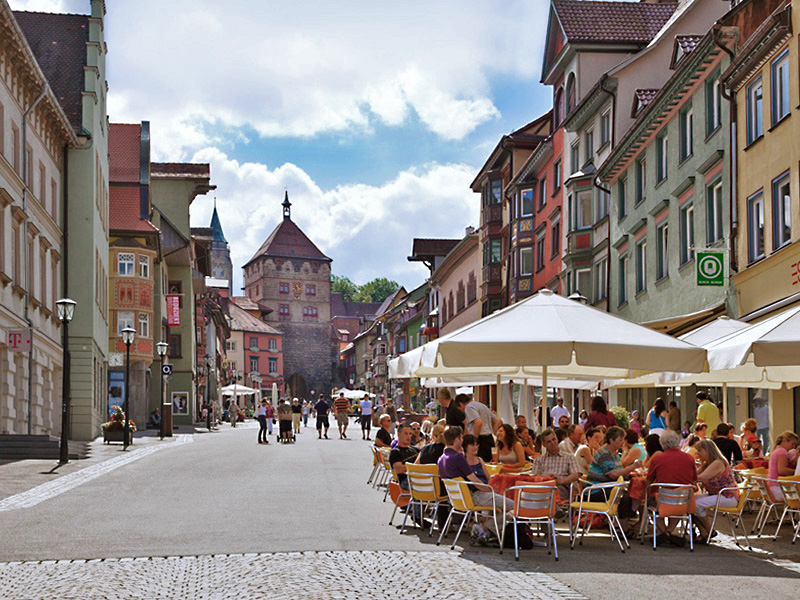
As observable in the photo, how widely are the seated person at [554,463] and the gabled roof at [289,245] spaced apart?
150550mm

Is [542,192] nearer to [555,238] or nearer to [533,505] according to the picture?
[555,238]

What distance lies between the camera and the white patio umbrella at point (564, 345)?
41.8ft

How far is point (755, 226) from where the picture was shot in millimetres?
23734

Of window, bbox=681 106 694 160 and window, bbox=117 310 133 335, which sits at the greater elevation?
window, bbox=681 106 694 160

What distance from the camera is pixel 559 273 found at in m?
43.2

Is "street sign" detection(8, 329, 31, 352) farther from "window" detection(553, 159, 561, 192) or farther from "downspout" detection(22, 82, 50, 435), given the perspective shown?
"window" detection(553, 159, 561, 192)

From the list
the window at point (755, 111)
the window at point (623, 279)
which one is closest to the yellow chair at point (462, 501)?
the window at point (755, 111)

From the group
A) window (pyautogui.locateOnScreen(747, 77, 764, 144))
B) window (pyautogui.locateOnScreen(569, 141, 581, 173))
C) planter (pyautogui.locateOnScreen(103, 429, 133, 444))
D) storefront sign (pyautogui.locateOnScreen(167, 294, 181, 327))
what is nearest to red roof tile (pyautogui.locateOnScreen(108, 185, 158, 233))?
storefront sign (pyautogui.locateOnScreen(167, 294, 181, 327))

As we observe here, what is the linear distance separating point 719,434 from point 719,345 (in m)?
2.12

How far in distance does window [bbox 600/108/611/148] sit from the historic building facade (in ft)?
386

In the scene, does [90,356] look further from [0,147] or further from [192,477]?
[192,477]

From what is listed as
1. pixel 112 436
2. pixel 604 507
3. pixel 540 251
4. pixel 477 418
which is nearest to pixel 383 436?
pixel 477 418

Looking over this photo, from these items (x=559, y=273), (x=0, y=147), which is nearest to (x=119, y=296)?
(x=559, y=273)

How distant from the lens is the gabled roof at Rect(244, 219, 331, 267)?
16400 centimetres
